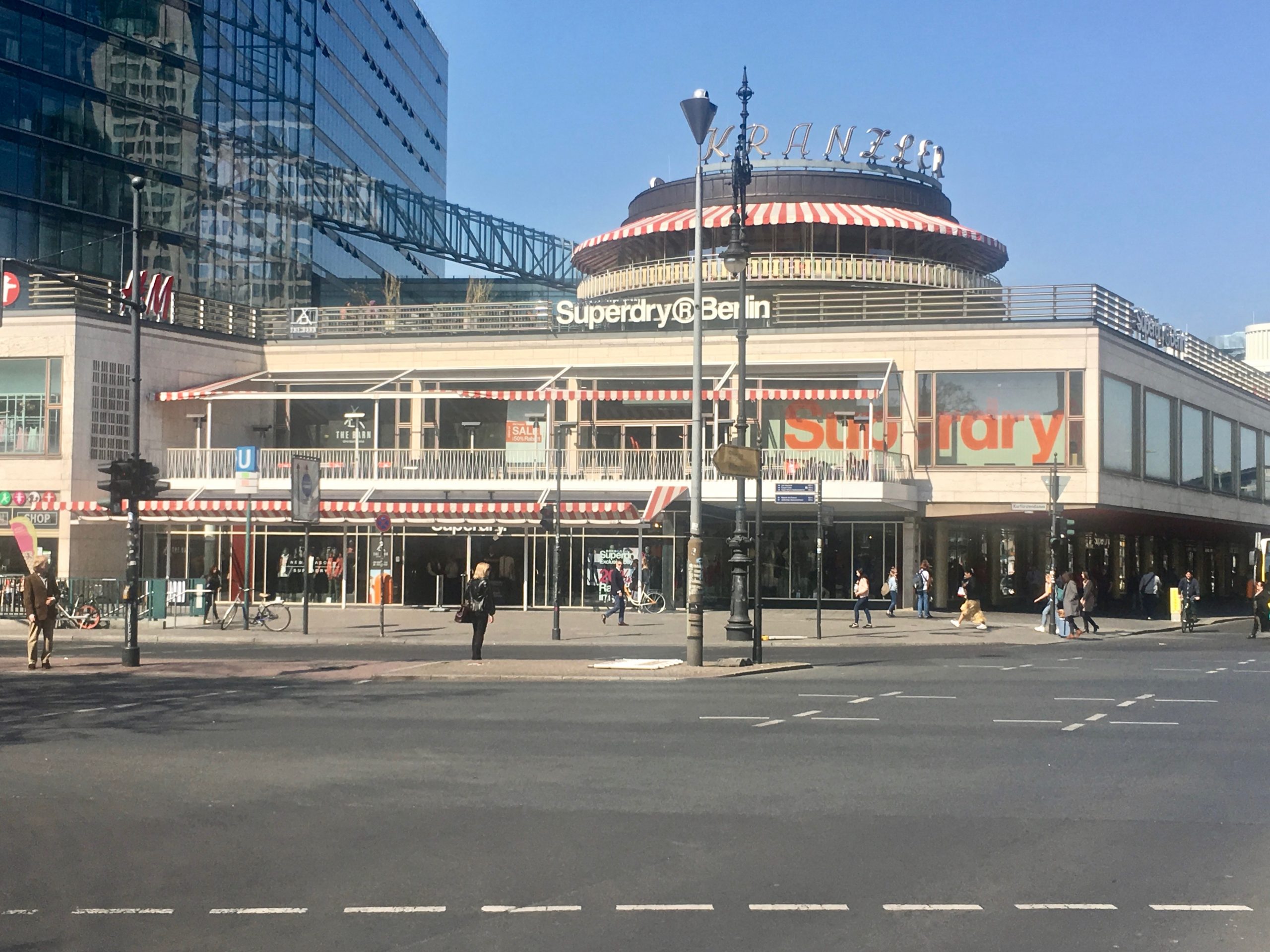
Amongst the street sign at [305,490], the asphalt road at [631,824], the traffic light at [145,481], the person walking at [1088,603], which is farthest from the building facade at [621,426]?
the asphalt road at [631,824]

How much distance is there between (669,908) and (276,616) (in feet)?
93.4

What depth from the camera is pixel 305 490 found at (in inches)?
1278

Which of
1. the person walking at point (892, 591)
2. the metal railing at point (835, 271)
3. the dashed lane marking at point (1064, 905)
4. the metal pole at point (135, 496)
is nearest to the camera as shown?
the dashed lane marking at point (1064, 905)

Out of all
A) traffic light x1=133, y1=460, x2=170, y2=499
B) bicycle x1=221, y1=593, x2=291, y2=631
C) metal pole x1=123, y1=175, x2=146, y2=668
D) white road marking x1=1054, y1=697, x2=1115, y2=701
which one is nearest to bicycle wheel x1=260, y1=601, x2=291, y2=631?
bicycle x1=221, y1=593, x2=291, y2=631

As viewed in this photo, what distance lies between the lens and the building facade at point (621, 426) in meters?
42.8

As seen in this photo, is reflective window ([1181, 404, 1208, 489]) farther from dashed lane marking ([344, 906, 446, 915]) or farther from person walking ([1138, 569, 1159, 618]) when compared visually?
dashed lane marking ([344, 906, 446, 915])

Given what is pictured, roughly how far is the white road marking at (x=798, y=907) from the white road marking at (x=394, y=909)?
5.51 ft

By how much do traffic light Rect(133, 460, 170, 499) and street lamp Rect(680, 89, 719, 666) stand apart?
8966 millimetres

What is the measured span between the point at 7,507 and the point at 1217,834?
132 feet

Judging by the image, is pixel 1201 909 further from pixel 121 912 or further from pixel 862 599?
pixel 862 599

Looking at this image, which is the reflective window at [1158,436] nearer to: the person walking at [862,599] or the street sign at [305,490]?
the person walking at [862,599]

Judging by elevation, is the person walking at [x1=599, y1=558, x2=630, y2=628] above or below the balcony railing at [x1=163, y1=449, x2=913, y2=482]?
below

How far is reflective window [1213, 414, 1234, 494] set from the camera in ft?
175

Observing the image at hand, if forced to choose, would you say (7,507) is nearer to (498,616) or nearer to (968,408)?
(498,616)
